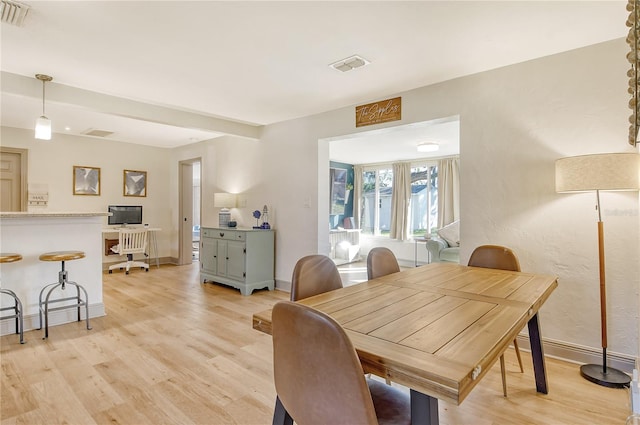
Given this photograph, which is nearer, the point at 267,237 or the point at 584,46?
the point at 584,46

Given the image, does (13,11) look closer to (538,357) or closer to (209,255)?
(209,255)

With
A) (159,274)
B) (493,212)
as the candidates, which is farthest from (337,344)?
A: (159,274)

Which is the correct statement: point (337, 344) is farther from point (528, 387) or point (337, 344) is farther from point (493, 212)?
point (493, 212)

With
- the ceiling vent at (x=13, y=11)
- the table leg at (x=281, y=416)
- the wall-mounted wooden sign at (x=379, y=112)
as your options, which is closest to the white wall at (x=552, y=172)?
the wall-mounted wooden sign at (x=379, y=112)

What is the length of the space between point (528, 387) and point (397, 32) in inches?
99.8

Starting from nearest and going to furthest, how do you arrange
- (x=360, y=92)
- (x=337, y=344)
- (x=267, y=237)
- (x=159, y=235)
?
(x=337, y=344) → (x=360, y=92) → (x=267, y=237) → (x=159, y=235)

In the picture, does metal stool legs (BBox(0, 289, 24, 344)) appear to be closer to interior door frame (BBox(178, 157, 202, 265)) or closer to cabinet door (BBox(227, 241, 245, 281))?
cabinet door (BBox(227, 241, 245, 281))

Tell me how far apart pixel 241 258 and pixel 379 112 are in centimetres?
260

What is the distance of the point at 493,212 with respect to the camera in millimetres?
2941

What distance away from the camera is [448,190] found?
22.1ft

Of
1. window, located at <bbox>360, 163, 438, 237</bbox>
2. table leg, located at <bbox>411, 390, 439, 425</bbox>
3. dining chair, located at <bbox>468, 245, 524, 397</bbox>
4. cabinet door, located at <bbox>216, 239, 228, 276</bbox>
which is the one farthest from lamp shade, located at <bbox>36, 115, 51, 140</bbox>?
window, located at <bbox>360, 163, 438, 237</bbox>

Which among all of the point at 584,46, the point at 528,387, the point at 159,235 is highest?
the point at 584,46

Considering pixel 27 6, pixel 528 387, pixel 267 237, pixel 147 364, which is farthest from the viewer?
pixel 267 237

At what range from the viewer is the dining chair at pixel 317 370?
2.83 feet
